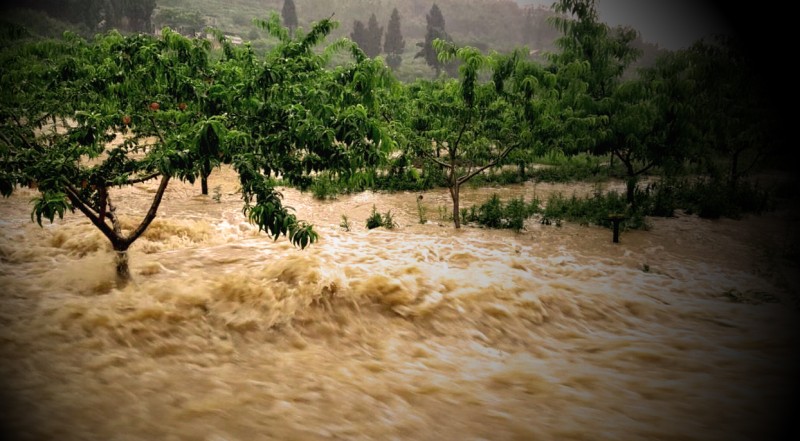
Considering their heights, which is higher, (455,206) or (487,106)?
(487,106)

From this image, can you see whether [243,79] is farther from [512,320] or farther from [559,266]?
[559,266]

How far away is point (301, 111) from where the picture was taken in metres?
3.96

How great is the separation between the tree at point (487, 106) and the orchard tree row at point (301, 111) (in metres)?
0.04

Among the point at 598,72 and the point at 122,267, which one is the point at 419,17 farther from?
the point at 122,267

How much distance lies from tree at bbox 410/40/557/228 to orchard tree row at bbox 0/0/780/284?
41 mm

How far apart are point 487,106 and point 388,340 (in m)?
6.39

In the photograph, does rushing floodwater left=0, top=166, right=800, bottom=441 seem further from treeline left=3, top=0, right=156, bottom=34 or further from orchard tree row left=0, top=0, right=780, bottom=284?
treeline left=3, top=0, right=156, bottom=34

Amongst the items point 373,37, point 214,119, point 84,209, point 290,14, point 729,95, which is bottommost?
point 84,209

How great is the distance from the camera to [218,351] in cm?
443

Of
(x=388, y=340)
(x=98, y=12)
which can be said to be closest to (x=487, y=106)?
(x=388, y=340)

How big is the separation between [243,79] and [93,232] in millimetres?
6188

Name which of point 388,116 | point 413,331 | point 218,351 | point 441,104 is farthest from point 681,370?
point 388,116

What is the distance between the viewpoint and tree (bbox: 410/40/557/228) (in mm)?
7672

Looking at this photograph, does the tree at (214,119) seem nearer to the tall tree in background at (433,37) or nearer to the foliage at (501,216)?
the foliage at (501,216)
